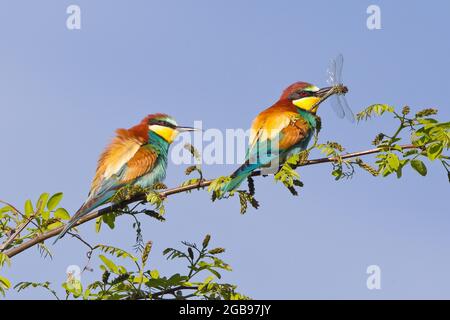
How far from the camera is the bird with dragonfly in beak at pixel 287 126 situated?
3645 mm

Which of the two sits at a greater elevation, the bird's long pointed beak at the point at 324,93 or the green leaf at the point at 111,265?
the bird's long pointed beak at the point at 324,93

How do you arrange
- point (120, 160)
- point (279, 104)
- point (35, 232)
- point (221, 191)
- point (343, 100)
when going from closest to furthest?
point (221, 191) → point (35, 232) → point (343, 100) → point (120, 160) → point (279, 104)

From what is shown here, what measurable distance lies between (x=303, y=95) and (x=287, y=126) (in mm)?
552

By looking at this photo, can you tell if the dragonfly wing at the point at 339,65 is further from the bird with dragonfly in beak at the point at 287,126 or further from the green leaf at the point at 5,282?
the green leaf at the point at 5,282

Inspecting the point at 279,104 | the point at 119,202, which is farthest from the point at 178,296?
the point at 279,104

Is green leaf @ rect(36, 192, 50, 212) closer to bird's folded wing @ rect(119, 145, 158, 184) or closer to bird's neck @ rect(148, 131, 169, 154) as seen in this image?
bird's folded wing @ rect(119, 145, 158, 184)

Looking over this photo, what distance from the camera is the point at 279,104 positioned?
455 centimetres

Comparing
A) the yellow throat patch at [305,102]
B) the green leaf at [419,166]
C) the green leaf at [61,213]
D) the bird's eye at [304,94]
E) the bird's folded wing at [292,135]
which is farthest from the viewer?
the bird's eye at [304,94]

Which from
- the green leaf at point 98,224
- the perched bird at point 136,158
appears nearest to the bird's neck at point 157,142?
the perched bird at point 136,158

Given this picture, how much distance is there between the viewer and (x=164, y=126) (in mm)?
4492

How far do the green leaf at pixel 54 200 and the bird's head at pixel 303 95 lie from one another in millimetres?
1762
